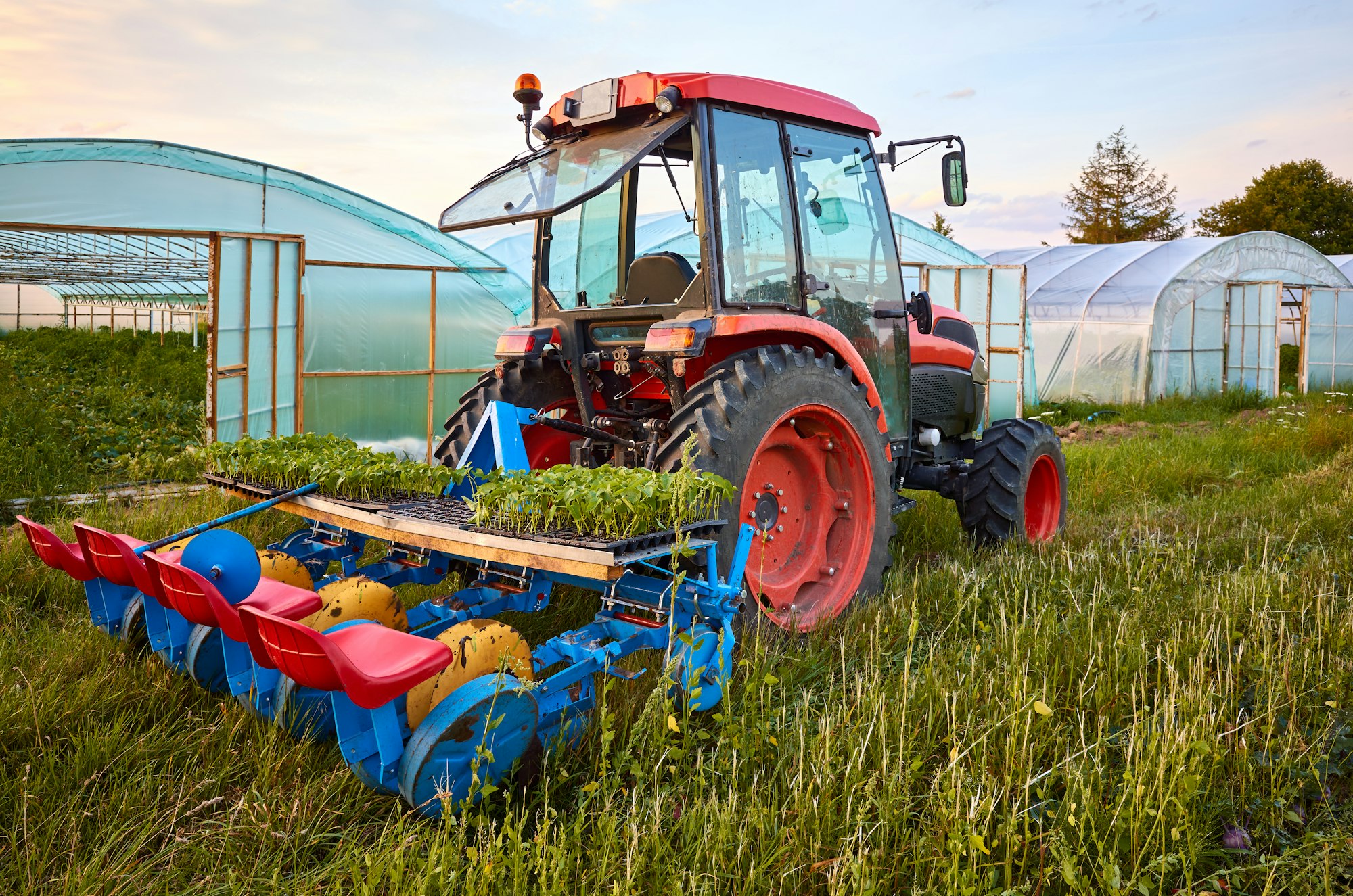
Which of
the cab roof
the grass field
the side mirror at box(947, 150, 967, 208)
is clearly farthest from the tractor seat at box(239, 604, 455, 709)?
the side mirror at box(947, 150, 967, 208)

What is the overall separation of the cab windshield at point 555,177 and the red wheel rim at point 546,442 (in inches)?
42.0

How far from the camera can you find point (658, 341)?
3590mm

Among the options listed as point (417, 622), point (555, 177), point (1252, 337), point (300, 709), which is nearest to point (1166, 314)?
point (1252, 337)

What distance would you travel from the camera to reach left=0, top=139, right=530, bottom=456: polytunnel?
8.28 m

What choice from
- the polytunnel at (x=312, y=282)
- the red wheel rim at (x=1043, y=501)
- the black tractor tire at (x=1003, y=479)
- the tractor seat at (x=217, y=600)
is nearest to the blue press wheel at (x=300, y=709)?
the tractor seat at (x=217, y=600)

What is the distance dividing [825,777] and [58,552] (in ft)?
9.43

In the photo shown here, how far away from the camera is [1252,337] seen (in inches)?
696

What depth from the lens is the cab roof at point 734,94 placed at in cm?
374

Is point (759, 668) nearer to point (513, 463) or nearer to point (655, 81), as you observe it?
point (513, 463)

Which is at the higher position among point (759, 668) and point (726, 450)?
point (726, 450)

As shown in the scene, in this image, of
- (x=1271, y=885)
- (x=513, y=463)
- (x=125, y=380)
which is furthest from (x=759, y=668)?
(x=125, y=380)

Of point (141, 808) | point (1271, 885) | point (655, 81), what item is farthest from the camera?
point (655, 81)

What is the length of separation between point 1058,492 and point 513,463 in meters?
3.79

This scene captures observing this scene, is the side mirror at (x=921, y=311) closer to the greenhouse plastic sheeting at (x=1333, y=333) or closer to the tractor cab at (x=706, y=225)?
the tractor cab at (x=706, y=225)
